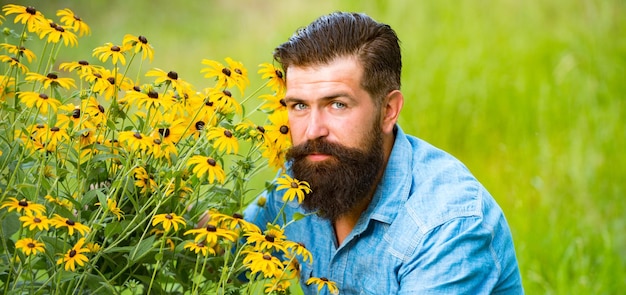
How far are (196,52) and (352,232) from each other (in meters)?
4.40

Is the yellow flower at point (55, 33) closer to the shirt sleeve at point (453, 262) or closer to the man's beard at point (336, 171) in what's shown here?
the man's beard at point (336, 171)

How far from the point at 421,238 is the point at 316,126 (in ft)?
1.46

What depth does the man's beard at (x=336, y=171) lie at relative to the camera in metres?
2.67

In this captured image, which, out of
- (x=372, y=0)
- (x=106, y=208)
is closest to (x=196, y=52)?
(x=372, y=0)

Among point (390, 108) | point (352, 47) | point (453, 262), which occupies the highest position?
point (352, 47)

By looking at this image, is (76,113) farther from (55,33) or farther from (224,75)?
(224,75)

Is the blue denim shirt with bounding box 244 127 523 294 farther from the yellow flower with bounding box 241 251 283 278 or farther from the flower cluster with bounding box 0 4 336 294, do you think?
the yellow flower with bounding box 241 251 283 278

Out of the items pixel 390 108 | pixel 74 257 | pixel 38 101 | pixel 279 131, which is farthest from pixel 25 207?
pixel 390 108

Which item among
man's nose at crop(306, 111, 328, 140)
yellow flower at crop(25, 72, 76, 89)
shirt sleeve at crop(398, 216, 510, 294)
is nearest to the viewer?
yellow flower at crop(25, 72, 76, 89)

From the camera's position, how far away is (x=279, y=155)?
2.57 meters

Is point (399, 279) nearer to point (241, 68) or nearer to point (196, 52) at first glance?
point (241, 68)

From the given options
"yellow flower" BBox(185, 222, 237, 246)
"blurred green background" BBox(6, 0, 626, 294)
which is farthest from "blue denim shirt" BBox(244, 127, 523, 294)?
"blurred green background" BBox(6, 0, 626, 294)

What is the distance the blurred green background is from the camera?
421 centimetres

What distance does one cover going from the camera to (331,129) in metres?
2.66
